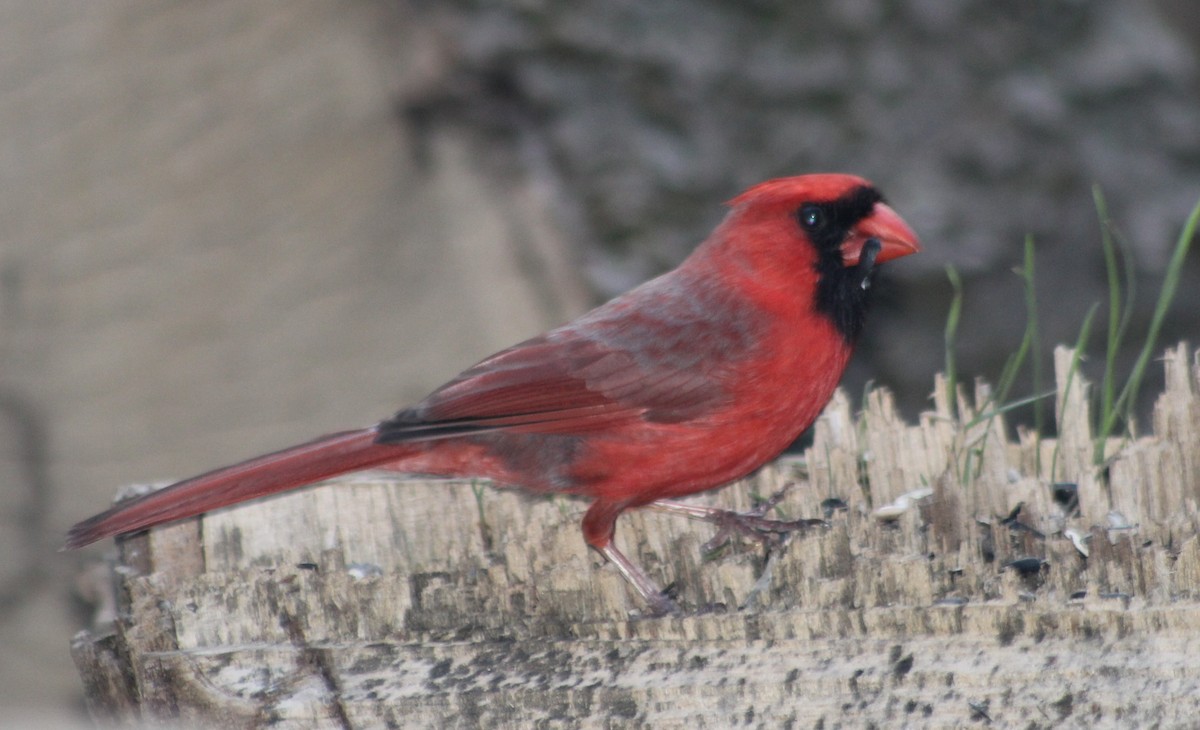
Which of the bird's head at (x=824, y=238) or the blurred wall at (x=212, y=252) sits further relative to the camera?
the blurred wall at (x=212, y=252)

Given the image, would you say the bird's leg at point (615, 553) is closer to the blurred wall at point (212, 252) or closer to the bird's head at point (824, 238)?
the bird's head at point (824, 238)

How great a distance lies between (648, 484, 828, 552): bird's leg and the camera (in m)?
2.02

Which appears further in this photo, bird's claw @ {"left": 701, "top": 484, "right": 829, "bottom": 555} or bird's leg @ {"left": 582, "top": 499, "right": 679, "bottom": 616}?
bird's claw @ {"left": 701, "top": 484, "right": 829, "bottom": 555}

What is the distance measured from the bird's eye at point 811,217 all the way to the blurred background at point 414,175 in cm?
62

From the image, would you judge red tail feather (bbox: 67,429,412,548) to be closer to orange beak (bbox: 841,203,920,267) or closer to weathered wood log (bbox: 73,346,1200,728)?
weathered wood log (bbox: 73,346,1200,728)

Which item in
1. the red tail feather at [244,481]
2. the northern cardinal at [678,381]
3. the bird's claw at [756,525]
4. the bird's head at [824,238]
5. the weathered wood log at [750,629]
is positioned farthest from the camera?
the bird's head at [824,238]

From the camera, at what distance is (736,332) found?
2.54m

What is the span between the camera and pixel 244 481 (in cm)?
222

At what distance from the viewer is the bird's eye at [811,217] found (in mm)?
2574

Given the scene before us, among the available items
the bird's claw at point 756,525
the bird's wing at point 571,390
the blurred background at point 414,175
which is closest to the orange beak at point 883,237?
the bird's wing at point 571,390

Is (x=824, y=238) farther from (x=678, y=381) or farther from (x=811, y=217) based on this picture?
(x=678, y=381)

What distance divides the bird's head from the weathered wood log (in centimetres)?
58

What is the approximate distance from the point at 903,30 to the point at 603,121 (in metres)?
0.71

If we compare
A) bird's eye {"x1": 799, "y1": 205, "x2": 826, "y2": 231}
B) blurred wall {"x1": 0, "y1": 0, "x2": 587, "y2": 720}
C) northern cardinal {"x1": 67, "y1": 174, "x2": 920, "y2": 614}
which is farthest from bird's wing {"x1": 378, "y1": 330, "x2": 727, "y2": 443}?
blurred wall {"x1": 0, "y1": 0, "x2": 587, "y2": 720}
